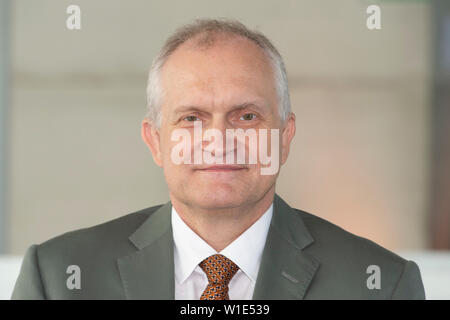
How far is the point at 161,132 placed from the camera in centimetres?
160

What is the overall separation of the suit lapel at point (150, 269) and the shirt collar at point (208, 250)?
2cm

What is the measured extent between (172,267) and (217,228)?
0.17m

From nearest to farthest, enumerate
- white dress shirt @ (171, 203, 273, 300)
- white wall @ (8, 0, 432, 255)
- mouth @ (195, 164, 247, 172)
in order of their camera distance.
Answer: mouth @ (195, 164, 247, 172) → white dress shirt @ (171, 203, 273, 300) → white wall @ (8, 0, 432, 255)

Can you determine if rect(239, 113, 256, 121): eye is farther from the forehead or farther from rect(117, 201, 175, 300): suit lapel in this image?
rect(117, 201, 175, 300): suit lapel

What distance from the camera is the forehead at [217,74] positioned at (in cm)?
151

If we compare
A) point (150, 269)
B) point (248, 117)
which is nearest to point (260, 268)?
point (150, 269)

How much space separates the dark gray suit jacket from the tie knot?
0.08 m

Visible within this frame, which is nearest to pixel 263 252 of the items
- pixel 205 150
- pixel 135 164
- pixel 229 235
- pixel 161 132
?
pixel 229 235

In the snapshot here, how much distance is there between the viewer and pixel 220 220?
1606 mm

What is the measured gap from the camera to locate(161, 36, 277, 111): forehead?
1.51 meters

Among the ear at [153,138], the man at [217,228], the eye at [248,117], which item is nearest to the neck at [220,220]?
the man at [217,228]

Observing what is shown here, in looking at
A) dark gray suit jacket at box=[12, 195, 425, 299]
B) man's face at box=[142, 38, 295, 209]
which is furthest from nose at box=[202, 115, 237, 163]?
dark gray suit jacket at box=[12, 195, 425, 299]

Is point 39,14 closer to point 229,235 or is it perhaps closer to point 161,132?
point 161,132

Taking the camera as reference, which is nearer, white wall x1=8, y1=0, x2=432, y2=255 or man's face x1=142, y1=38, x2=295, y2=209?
man's face x1=142, y1=38, x2=295, y2=209
